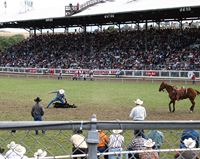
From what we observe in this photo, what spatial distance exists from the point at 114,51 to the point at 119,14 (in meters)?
5.86

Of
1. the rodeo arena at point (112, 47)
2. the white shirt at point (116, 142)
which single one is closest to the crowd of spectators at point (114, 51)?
the rodeo arena at point (112, 47)

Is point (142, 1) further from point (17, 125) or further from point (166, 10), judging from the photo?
point (17, 125)

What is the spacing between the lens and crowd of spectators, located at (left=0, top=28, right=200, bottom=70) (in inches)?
1799

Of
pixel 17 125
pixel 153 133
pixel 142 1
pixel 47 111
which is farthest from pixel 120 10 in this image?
pixel 17 125

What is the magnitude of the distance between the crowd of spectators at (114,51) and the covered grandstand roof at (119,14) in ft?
6.74

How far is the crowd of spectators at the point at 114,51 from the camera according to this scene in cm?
4569

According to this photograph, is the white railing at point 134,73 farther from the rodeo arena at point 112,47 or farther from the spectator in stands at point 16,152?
the spectator in stands at point 16,152

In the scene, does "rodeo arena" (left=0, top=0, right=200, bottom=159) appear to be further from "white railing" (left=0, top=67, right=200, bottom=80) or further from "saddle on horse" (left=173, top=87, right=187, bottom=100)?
"saddle on horse" (left=173, top=87, right=187, bottom=100)

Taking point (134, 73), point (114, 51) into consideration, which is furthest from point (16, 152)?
point (114, 51)

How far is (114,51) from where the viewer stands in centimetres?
5331

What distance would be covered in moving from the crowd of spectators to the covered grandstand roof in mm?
2055

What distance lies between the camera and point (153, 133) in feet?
24.8

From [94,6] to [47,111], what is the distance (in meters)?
38.2

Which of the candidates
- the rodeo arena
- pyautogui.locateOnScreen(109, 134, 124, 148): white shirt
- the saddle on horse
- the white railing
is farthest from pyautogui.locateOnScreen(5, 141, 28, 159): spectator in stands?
the white railing
